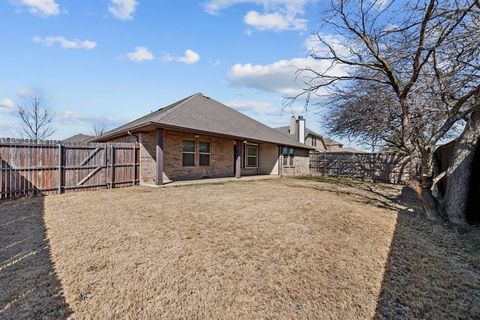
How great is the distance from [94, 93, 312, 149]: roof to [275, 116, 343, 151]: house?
26.9 feet

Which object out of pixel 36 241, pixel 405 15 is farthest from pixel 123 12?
pixel 405 15

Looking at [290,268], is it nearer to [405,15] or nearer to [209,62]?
[405,15]

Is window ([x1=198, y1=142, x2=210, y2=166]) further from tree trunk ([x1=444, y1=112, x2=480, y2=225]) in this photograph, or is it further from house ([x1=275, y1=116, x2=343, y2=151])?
house ([x1=275, y1=116, x2=343, y2=151])

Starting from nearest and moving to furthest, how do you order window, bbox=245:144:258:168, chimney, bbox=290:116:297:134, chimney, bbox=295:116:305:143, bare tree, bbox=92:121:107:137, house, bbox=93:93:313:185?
house, bbox=93:93:313:185, window, bbox=245:144:258:168, chimney, bbox=295:116:305:143, chimney, bbox=290:116:297:134, bare tree, bbox=92:121:107:137

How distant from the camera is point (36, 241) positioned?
12.9 ft

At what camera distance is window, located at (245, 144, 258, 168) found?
16594mm

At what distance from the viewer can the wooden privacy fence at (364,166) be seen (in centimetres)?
1507

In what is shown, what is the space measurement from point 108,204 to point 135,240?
10.6ft

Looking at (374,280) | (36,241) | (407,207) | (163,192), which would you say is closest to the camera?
(374,280)

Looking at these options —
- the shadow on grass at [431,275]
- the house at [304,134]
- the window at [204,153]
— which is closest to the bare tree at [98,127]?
the house at [304,134]

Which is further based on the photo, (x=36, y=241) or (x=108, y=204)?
(x=108, y=204)

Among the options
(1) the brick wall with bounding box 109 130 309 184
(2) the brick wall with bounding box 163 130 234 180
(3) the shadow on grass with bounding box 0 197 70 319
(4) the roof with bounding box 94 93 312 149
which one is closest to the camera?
(3) the shadow on grass with bounding box 0 197 70 319

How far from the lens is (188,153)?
40.8ft

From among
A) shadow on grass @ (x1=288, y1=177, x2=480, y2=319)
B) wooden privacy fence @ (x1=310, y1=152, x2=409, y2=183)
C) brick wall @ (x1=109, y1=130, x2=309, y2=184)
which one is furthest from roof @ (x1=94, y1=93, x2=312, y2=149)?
shadow on grass @ (x1=288, y1=177, x2=480, y2=319)
